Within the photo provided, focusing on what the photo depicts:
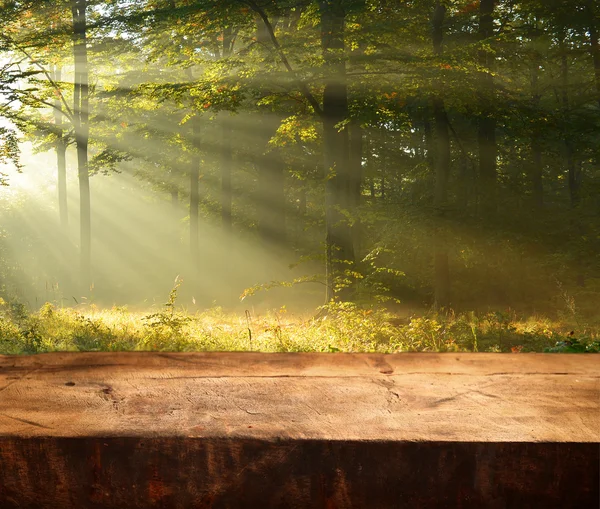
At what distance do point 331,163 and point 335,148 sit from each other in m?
0.39

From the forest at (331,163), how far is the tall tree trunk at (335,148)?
0.05m

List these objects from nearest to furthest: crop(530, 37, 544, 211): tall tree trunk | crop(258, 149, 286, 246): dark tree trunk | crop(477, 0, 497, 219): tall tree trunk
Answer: crop(477, 0, 497, 219): tall tree trunk < crop(530, 37, 544, 211): tall tree trunk < crop(258, 149, 286, 246): dark tree trunk

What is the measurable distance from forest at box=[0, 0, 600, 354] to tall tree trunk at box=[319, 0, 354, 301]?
0.15 ft

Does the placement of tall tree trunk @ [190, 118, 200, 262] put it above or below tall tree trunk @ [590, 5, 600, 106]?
below

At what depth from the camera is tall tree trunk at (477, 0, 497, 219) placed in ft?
41.5

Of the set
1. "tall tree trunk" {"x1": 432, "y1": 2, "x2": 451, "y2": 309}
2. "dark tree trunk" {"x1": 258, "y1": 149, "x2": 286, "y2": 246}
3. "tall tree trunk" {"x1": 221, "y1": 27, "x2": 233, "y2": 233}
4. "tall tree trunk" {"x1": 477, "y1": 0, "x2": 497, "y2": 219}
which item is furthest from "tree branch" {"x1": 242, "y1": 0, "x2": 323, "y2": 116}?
"dark tree trunk" {"x1": 258, "y1": 149, "x2": 286, "y2": 246}

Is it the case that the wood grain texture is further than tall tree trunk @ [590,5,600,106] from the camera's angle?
No

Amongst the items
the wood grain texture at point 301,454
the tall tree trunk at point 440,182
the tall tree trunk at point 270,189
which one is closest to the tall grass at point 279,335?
the tall tree trunk at point 440,182

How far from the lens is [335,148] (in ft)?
43.4

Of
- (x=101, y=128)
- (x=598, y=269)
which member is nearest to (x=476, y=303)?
(x=598, y=269)

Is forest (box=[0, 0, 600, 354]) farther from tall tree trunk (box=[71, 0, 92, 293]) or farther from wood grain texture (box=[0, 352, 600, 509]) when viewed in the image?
wood grain texture (box=[0, 352, 600, 509])

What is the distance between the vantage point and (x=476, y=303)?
17422 millimetres

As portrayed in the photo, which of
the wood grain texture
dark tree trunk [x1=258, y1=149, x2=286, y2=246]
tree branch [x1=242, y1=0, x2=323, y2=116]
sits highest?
tree branch [x1=242, y1=0, x2=323, y2=116]

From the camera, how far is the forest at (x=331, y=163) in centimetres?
1081
